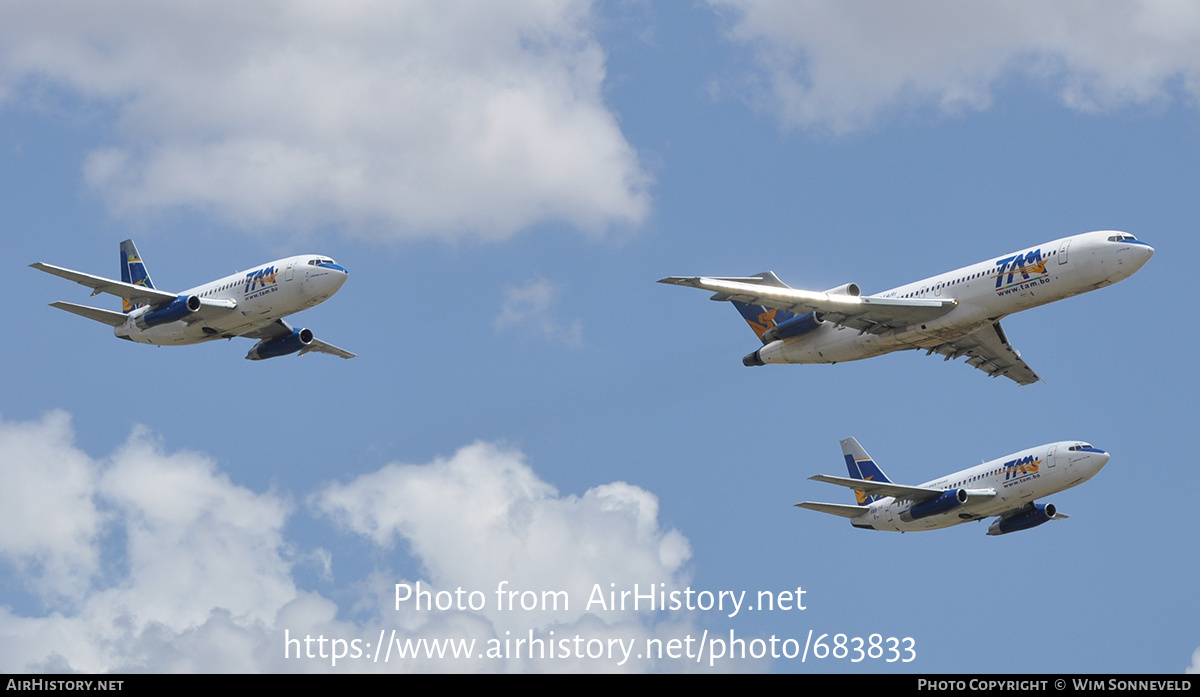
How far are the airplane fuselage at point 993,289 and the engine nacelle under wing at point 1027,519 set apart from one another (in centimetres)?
2084

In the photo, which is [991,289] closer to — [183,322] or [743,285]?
[743,285]

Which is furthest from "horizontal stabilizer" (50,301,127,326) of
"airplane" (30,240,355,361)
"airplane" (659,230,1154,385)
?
"airplane" (659,230,1154,385)

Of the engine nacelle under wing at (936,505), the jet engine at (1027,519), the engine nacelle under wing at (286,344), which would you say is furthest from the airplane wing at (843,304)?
the engine nacelle under wing at (286,344)

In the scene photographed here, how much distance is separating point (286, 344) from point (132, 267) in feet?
40.7

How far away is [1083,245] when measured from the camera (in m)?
65.2

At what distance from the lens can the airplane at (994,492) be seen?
278 feet

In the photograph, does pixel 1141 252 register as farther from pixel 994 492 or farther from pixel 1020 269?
pixel 994 492

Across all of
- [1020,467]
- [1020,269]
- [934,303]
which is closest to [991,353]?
[1020,467]

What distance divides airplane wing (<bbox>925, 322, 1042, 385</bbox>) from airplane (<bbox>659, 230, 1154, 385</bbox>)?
57 mm

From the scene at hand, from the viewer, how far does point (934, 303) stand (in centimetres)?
6950

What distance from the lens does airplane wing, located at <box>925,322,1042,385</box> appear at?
78250mm

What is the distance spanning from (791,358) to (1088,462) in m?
21.7
